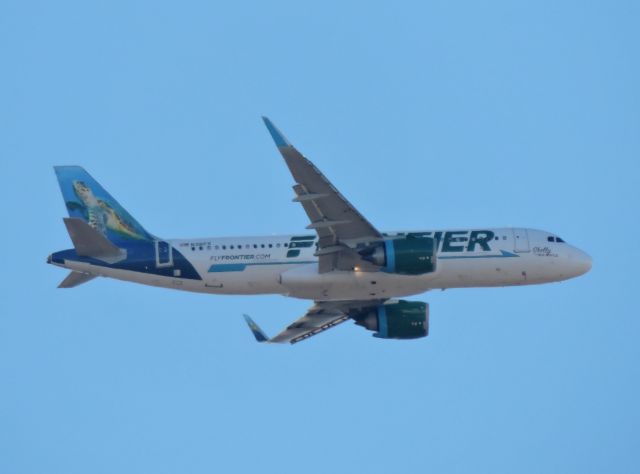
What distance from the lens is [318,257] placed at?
6919 cm

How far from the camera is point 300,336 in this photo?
77.3m

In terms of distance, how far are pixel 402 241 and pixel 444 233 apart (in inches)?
178

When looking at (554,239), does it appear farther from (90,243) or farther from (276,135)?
(90,243)

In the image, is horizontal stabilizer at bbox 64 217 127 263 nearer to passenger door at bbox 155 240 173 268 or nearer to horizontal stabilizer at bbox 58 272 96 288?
horizontal stabilizer at bbox 58 272 96 288

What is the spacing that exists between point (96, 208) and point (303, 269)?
12.7 metres

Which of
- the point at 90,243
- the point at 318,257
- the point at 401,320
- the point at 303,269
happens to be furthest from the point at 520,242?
the point at 90,243

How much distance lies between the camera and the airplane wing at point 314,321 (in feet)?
252

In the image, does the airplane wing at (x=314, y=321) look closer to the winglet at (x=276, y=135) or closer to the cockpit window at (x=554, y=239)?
the cockpit window at (x=554, y=239)

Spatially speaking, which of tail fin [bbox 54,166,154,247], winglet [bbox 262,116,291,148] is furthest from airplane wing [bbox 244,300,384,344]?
winglet [bbox 262,116,291,148]

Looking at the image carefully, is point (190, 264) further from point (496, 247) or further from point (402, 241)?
point (496, 247)

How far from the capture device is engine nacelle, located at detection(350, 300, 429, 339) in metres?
74.6

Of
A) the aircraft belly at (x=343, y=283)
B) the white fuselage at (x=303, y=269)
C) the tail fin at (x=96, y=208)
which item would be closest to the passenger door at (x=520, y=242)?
the white fuselage at (x=303, y=269)

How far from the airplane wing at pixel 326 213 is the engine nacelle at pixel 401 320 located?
26.4 ft

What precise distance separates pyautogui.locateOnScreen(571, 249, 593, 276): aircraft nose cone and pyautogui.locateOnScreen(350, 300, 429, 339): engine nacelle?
8981mm
